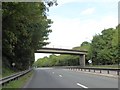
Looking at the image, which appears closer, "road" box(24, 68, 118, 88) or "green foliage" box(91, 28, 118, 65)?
"road" box(24, 68, 118, 88)

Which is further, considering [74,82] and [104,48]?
[104,48]

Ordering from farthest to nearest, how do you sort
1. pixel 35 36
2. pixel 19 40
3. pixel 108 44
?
pixel 108 44 < pixel 35 36 < pixel 19 40

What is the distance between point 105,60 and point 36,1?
92475 mm

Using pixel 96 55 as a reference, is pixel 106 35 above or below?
above

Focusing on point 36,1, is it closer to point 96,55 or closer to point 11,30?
point 11,30

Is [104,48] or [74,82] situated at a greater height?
[104,48]

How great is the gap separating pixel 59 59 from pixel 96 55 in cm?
7295

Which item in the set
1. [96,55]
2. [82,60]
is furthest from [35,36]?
[82,60]

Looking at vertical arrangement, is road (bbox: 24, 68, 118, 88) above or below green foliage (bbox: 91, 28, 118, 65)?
below

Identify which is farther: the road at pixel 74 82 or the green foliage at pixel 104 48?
the green foliage at pixel 104 48

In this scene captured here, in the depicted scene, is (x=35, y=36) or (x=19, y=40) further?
(x=35, y=36)

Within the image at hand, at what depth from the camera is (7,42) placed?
3003 cm

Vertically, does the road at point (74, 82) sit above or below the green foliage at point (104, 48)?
below

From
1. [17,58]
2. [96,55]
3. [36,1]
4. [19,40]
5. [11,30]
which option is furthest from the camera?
[96,55]
